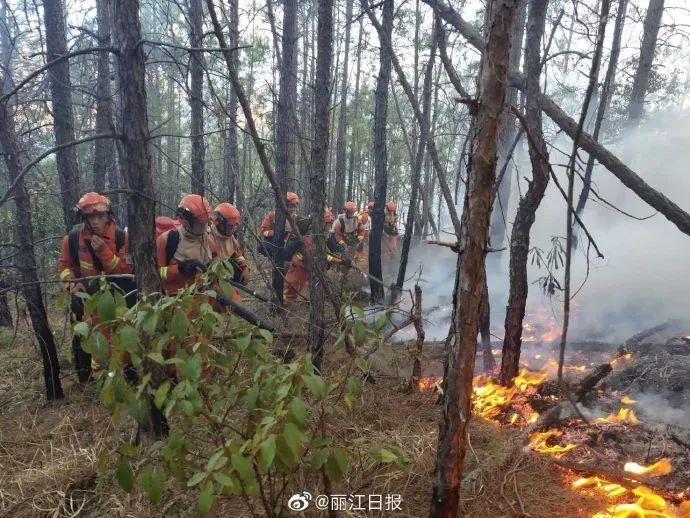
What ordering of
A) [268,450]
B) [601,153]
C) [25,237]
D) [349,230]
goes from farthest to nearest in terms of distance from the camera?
[349,230]
[25,237]
[601,153]
[268,450]

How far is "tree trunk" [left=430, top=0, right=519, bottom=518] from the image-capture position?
→ 2076mm

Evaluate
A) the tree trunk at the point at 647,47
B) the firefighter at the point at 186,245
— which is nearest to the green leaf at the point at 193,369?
the firefighter at the point at 186,245

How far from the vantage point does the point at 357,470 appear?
119 inches

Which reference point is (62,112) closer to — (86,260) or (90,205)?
(90,205)

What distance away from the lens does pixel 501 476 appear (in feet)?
10.3

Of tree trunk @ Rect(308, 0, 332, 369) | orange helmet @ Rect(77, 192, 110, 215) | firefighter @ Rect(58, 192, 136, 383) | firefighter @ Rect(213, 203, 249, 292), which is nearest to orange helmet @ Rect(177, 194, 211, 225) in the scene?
firefighter @ Rect(213, 203, 249, 292)

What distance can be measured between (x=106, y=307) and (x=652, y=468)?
379 cm

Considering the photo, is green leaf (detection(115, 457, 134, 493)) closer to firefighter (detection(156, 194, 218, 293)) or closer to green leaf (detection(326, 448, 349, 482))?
green leaf (detection(326, 448, 349, 482))

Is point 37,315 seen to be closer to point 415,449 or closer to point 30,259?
point 30,259

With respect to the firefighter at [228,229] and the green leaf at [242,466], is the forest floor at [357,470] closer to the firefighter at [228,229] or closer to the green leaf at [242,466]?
the green leaf at [242,466]

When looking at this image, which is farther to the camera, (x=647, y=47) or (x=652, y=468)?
(x=647, y=47)

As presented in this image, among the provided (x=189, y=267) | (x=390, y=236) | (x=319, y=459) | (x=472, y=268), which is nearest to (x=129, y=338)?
(x=319, y=459)

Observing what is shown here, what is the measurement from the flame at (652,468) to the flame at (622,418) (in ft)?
2.16

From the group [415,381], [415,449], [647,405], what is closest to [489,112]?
[415,449]
